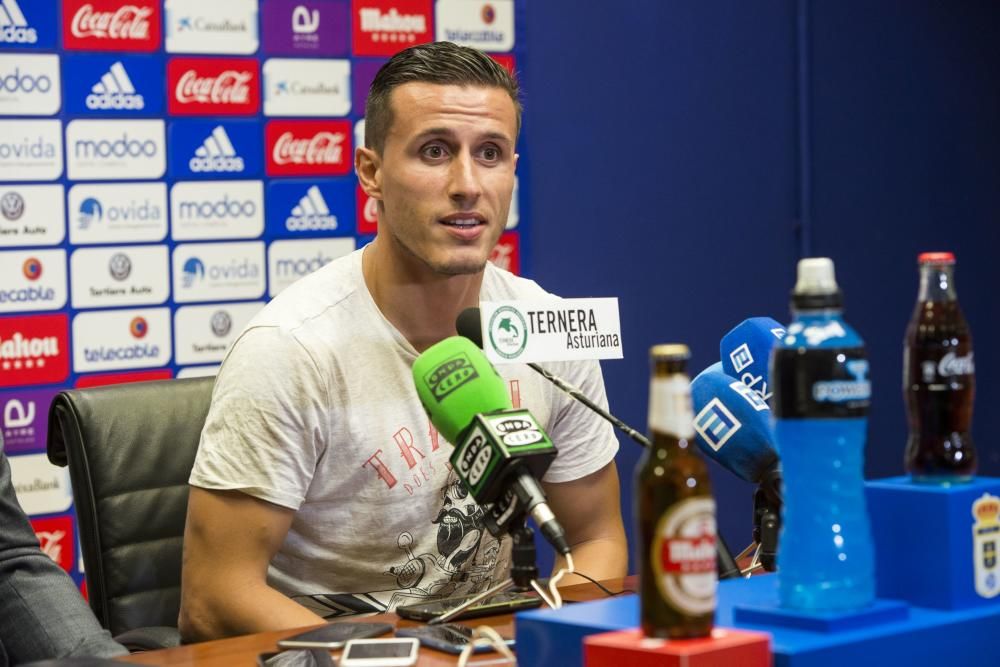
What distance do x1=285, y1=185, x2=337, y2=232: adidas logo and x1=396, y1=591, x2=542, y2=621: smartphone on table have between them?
1.90 m

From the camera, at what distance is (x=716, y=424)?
1.53 meters

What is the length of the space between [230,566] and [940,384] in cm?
93

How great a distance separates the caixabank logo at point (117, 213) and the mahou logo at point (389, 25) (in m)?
0.64

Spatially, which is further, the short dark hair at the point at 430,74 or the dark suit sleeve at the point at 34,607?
the short dark hair at the point at 430,74

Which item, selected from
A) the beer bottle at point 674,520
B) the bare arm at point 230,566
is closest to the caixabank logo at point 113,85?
the bare arm at point 230,566

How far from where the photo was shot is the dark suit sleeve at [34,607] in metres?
1.56

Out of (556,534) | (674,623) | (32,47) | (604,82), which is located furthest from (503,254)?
(674,623)

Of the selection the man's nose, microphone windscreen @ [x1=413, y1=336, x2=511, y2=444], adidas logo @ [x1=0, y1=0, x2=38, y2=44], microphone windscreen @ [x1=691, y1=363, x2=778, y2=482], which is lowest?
microphone windscreen @ [x1=691, y1=363, x2=778, y2=482]

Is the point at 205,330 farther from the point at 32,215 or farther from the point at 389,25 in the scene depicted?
the point at 389,25

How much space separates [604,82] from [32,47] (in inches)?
60.2

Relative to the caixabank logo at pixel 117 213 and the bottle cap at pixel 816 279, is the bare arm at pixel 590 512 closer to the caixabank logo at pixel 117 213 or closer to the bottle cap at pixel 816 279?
the bottle cap at pixel 816 279

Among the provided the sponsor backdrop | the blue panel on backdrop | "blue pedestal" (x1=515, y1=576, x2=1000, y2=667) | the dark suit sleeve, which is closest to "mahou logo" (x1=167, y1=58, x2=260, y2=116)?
the sponsor backdrop

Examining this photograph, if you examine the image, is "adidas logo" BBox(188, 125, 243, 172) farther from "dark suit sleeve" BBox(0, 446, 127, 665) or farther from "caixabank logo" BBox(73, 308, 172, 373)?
"dark suit sleeve" BBox(0, 446, 127, 665)

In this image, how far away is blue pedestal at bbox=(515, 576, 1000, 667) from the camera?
1.07 metres
